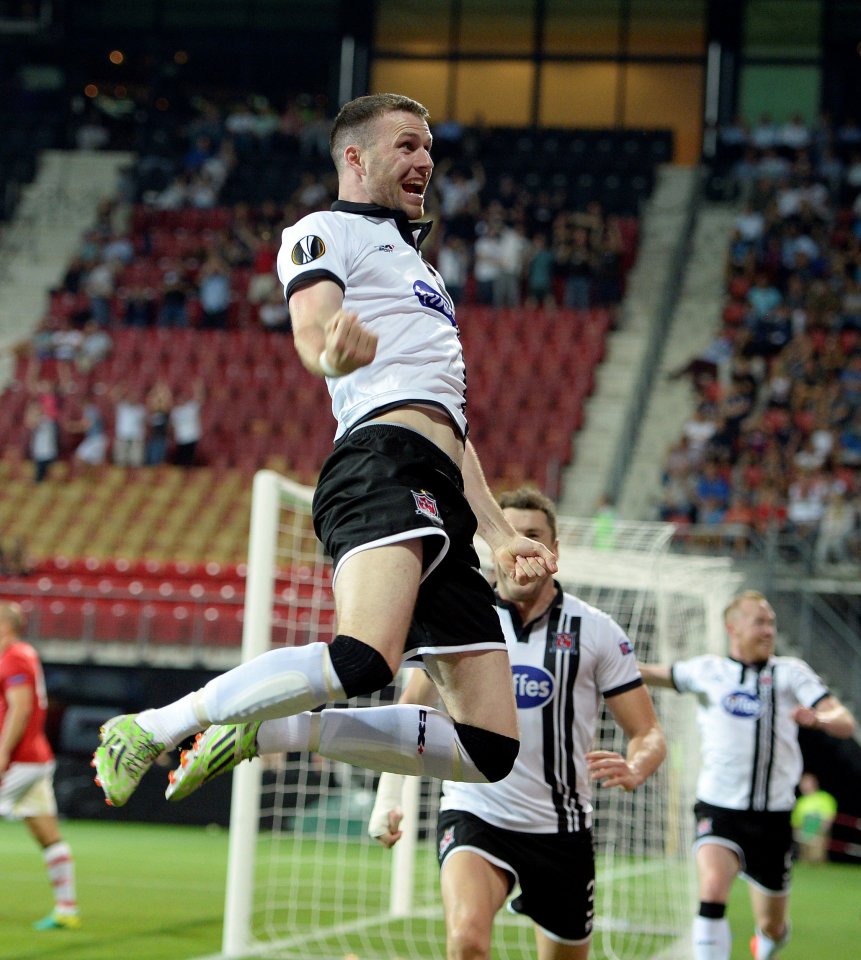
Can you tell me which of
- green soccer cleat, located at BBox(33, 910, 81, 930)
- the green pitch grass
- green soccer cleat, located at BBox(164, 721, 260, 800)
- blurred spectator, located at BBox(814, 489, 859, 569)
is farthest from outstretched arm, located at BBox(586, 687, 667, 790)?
blurred spectator, located at BBox(814, 489, 859, 569)

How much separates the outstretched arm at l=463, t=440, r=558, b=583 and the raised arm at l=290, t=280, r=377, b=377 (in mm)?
753

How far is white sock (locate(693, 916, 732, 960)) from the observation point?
26.3ft

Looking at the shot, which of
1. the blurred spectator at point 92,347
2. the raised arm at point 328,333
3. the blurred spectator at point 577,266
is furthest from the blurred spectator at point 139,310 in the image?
the raised arm at point 328,333

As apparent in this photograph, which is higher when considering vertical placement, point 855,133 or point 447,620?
point 855,133

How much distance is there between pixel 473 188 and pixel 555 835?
2102cm

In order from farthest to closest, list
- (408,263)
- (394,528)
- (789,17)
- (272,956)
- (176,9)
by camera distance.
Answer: (176,9)
(789,17)
(272,956)
(408,263)
(394,528)

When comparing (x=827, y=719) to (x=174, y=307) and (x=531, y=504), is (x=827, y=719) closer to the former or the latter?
(x=531, y=504)

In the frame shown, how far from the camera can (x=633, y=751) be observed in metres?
5.70

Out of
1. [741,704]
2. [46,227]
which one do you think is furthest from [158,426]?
[741,704]

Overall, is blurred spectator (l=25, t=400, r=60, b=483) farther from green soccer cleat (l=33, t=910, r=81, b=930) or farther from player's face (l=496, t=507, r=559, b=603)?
player's face (l=496, t=507, r=559, b=603)

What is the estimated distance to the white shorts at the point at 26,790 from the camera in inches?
397

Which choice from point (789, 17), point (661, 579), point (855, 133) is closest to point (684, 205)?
point (855, 133)

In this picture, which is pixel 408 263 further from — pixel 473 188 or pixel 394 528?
pixel 473 188

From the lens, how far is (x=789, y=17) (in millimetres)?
28750
